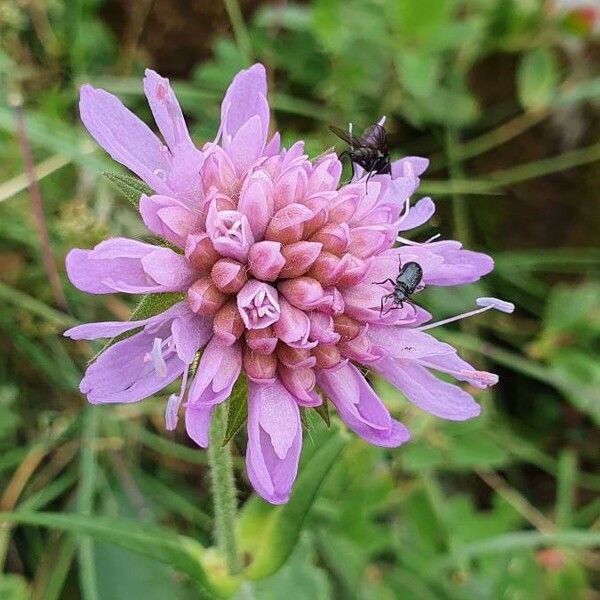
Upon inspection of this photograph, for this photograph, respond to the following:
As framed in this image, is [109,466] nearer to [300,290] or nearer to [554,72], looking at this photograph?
[300,290]

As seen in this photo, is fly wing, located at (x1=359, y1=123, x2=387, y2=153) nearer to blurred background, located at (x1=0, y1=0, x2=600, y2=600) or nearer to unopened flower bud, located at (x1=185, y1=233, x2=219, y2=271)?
unopened flower bud, located at (x1=185, y1=233, x2=219, y2=271)

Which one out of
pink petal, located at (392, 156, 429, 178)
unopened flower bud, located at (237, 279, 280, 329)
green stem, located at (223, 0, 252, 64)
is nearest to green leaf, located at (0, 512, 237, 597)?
unopened flower bud, located at (237, 279, 280, 329)

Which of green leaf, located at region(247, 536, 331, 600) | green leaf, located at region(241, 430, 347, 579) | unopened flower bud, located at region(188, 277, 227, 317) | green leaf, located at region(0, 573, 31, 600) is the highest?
unopened flower bud, located at region(188, 277, 227, 317)

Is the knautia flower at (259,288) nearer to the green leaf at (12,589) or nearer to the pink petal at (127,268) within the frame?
the pink petal at (127,268)

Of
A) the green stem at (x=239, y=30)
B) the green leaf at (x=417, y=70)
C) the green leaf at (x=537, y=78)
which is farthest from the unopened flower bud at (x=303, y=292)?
the green leaf at (x=537, y=78)

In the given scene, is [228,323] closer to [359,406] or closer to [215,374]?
[215,374]

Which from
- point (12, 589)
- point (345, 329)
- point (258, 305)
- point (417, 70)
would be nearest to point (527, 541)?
point (345, 329)
